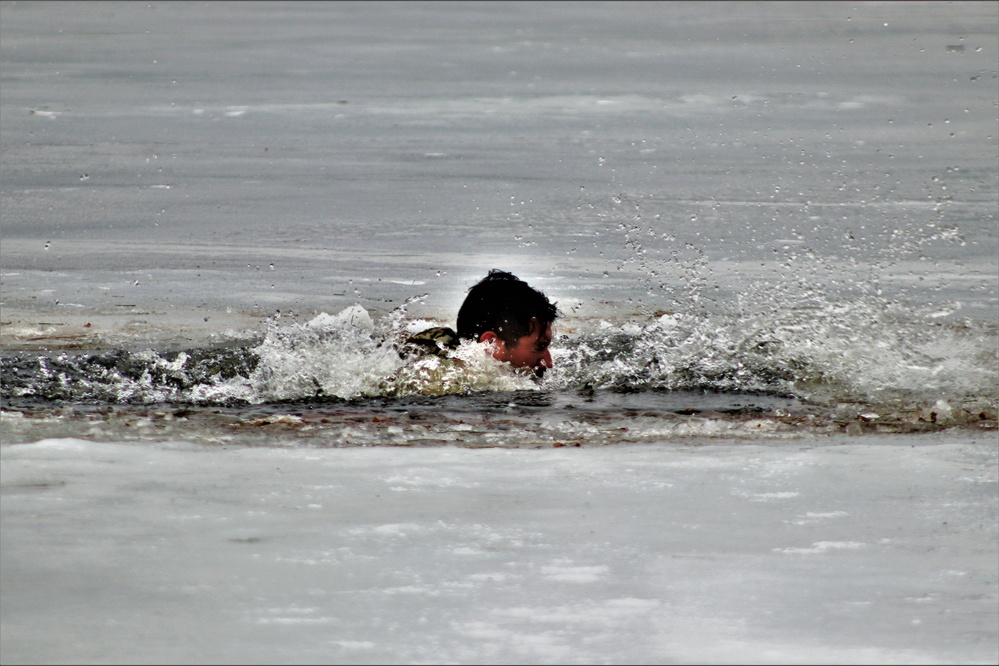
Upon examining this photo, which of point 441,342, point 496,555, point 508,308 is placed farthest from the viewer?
point 441,342

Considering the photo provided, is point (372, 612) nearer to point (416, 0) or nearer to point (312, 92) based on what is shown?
point (312, 92)

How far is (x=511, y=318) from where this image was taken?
16.8 feet

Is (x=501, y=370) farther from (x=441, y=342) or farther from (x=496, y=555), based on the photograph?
(x=496, y=555)

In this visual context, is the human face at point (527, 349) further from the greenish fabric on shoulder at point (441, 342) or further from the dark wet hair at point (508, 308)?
the greenish fabric on shoulder at point (441, 342)

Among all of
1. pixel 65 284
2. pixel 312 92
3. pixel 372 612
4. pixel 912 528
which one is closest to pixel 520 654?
pixel 372 612

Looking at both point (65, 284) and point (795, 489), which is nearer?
point (795, 489)

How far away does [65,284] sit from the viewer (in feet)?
22.2

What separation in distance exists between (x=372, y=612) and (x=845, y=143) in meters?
8.77

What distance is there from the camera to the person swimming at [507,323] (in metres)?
5.10

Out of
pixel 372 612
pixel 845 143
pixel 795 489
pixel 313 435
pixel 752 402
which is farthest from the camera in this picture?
pixel 845 143

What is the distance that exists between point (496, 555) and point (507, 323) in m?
2.15

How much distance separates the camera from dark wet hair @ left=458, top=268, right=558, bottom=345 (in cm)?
510

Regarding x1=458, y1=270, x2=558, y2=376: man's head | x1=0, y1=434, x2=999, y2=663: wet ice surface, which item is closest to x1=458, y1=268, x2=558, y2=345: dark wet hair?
x1=458, y1=270, x2=558, y2=376: man's head

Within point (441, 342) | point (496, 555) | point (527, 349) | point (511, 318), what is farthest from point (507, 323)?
point (496, 555)
